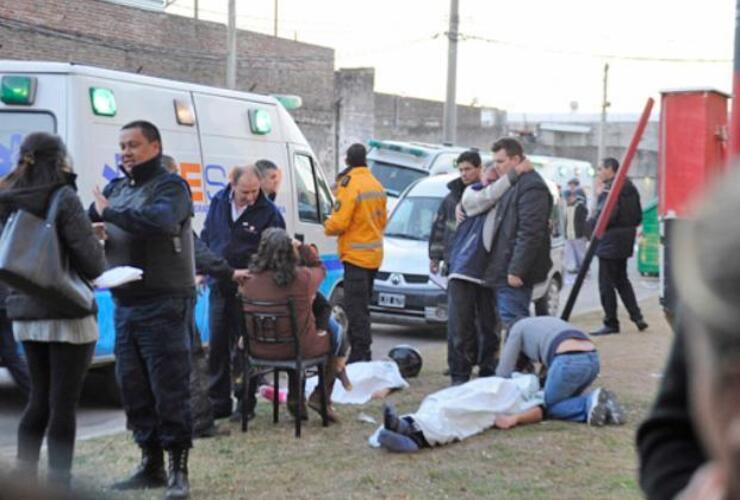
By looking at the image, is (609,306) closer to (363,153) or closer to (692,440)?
(363,153)

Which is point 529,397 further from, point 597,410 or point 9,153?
point 9,153

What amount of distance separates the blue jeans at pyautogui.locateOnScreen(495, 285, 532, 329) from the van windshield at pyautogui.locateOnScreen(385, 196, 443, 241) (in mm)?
4858

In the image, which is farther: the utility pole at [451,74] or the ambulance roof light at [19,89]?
the utility pole at [451,74]

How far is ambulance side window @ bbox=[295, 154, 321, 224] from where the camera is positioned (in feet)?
33.8

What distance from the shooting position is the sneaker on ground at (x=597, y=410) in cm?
748

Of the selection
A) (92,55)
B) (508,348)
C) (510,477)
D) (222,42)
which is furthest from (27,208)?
(222,42)

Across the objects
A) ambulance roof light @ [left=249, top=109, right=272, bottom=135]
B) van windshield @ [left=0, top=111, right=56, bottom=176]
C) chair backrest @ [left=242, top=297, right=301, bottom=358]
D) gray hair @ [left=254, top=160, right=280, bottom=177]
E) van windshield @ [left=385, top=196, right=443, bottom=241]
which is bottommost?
chair backrest @ [left=242, top=297, right=301, bottom=358]

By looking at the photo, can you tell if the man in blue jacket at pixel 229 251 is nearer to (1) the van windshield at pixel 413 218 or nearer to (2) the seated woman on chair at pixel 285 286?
(2) the seated woman on chair at pixel 285 286

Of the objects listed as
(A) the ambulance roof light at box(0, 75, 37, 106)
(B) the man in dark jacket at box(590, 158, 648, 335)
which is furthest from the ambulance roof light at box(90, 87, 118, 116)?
(B) the man in dark jacket at box(590, 158, 648, 335)

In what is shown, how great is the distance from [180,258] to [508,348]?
10.2 feet

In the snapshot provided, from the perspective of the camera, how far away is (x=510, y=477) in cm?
618

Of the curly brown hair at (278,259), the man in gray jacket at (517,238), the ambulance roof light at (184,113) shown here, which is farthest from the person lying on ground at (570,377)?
the ambulance roof light at (184,113)

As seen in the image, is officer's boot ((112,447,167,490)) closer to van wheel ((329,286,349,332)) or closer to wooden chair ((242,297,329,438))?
wooden chair ((242,297,329,438))

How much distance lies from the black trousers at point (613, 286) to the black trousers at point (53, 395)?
8.28 metres
